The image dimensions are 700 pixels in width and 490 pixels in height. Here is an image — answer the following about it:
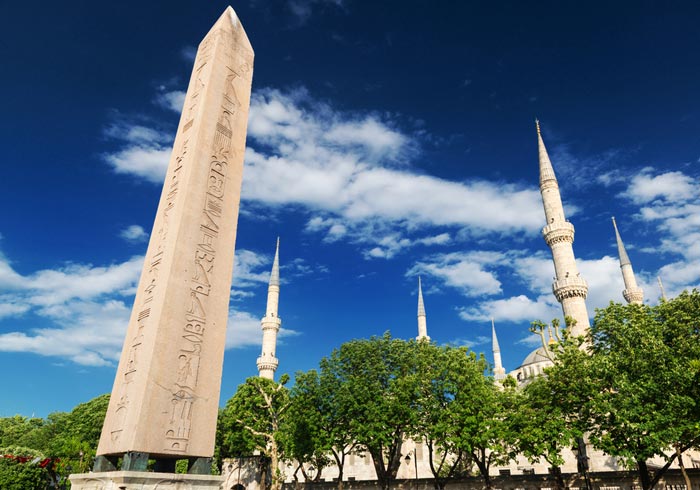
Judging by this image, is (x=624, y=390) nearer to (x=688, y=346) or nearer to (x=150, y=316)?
(x=688, y=346)

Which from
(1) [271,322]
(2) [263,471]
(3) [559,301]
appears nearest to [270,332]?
(1) [271,322]

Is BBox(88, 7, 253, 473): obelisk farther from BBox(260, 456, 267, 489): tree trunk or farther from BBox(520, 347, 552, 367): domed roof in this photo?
BBox(520, 347, 552, 367): domed roof

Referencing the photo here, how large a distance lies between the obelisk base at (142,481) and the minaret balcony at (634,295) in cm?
5408

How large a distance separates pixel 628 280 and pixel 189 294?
5675 cm

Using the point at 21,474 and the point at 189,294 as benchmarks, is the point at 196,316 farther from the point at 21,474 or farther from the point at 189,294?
the point at 21,474

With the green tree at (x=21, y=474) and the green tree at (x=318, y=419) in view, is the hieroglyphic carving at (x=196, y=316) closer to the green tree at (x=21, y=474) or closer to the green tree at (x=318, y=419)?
the green tree at (x=318, y=419)

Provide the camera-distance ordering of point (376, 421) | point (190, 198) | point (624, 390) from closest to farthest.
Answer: point (190, 198) → point (624, 390) → point (376, 421)

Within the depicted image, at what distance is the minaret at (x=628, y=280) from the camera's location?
50.7 m

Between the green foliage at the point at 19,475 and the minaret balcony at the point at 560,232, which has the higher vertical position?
the minaret balcony at the point at 560,232

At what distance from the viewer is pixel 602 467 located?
34.0m

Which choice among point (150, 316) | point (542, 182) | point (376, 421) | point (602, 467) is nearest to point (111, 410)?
point (150, 316)

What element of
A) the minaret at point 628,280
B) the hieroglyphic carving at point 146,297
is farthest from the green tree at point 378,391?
the minaret at point 628,280

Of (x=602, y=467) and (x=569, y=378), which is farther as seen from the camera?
(x=602, y=467)

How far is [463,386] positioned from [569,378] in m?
5.50
